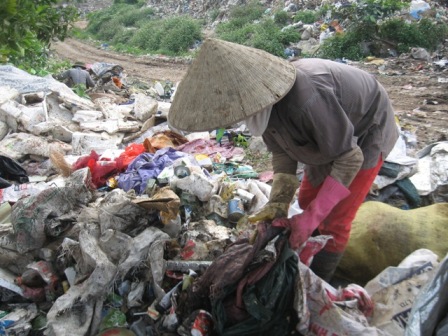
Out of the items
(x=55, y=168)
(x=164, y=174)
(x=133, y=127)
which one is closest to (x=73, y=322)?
A: (x=164, y=174)

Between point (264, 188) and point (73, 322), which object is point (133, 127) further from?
point (73, 322)

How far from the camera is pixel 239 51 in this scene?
5.20 ft

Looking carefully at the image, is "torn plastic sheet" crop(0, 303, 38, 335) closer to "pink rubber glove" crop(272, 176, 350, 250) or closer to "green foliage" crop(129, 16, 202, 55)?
"pink rubber glove" crop(272, 176, 350, 250)

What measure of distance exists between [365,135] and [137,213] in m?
1.58

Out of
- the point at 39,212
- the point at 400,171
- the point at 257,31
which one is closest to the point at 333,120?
the point at 400,171

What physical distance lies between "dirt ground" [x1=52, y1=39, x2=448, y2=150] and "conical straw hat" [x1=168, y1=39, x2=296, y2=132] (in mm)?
3242

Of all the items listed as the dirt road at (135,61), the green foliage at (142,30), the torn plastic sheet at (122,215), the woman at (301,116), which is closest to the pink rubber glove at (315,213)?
the woman at (301,116)

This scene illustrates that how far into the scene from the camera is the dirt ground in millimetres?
4938

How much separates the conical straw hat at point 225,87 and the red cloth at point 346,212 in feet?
2.52

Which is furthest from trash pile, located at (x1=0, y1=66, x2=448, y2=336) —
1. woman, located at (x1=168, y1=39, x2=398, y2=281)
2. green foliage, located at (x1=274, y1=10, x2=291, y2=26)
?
green foliage, located at (x1=274, y1=10, x2=291, y2=26)

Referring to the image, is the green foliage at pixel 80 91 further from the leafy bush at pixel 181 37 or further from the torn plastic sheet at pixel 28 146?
the leafy bush at pixel 181 37

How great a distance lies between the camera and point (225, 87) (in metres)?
1.51

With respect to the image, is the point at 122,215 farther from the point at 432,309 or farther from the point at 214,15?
the point at 214,15

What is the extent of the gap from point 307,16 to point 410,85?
539cm
